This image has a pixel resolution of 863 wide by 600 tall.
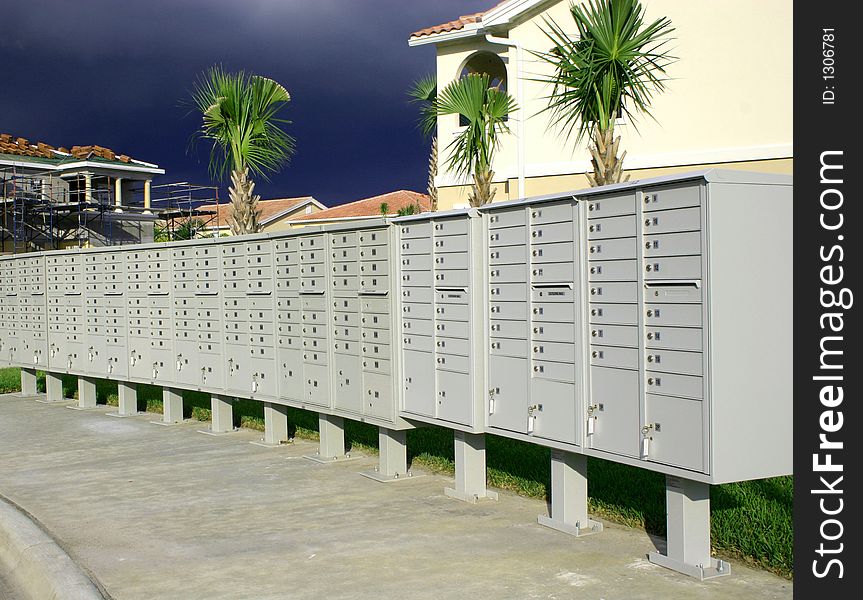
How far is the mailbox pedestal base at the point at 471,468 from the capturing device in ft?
23.8

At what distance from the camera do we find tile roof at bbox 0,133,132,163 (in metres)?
37.8

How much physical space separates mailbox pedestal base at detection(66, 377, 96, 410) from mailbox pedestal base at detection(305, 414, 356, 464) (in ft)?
18.4

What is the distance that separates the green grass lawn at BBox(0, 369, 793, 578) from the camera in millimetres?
5598

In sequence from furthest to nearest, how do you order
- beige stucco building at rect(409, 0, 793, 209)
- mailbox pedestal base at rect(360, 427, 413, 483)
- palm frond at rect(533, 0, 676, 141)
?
beige stucco building at rect(409, 0, 793, 209)
palm frond at rect(533, 0, 676, 141)
mailbox pedestal base at rect(360, 427, 413, 483)

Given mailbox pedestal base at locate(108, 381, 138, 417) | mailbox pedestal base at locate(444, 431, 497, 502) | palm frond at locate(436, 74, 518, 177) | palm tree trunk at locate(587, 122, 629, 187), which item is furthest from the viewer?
palm frond at locate(436, 74, 518, 177)

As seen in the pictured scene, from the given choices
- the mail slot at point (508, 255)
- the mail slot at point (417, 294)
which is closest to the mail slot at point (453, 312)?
the mail slot at point (417, 294)

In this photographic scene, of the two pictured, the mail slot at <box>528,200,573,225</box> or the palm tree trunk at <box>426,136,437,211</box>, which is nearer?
the mail slot at <box>528,200,573,225</box>

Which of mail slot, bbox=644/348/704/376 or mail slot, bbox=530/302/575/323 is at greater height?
mail slot, bbox=530/302/575/323

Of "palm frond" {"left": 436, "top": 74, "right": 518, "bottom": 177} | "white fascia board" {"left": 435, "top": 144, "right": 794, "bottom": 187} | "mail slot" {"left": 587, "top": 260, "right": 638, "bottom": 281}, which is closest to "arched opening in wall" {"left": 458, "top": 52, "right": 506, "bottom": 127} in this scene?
"white fascia board" {"left": 435, "top": 144, "right": 794, "bottom": 187}

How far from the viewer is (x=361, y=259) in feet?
27.7

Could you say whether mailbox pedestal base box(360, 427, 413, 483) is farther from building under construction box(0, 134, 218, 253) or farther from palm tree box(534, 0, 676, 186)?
building under construction box(0, 134, 218, 253)

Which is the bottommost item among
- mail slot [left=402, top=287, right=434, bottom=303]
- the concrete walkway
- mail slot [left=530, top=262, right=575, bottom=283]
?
the concrete walkway

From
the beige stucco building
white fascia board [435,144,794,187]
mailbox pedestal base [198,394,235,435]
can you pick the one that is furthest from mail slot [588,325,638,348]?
white fascia board [435,144,794,187]

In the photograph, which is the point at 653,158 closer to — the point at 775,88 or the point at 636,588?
the point at 775,88
